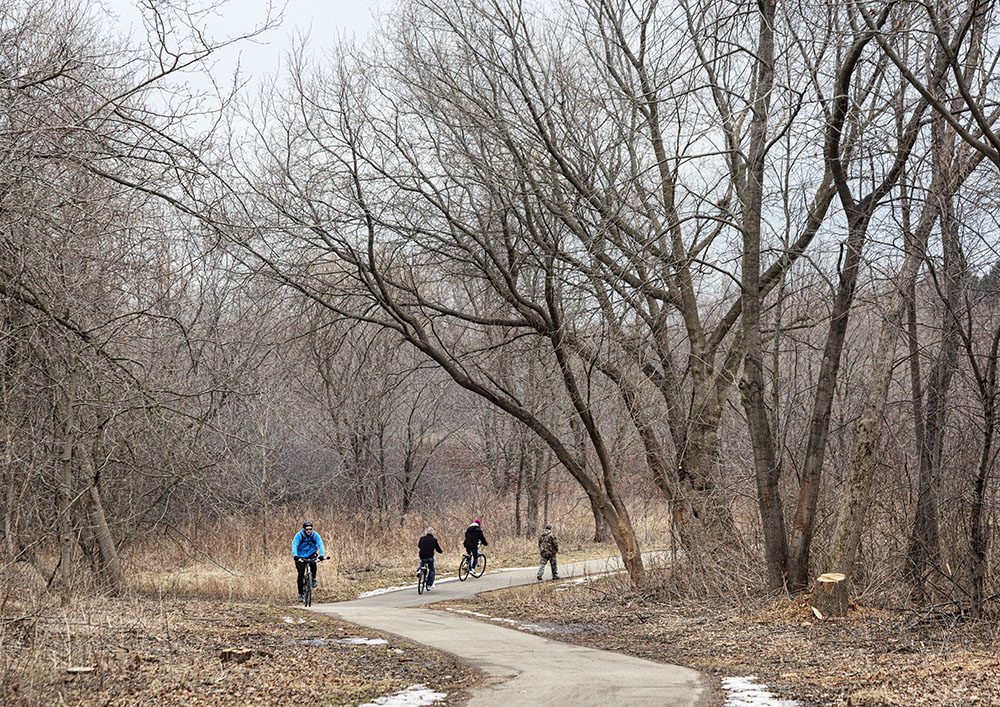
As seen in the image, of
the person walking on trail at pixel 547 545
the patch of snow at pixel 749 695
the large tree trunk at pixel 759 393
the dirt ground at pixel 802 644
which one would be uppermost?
the large tree trunk at pixel 759 393

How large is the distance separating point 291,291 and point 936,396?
10.6m

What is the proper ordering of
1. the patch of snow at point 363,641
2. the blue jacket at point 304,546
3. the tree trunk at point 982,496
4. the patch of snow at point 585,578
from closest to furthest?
1. the tree trunk at point 982,496
2. the patch of snow at point 363,641
3. the blue jacket at point 304,546
4. the patch of snow at point 585,578

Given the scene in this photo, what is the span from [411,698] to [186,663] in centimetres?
241

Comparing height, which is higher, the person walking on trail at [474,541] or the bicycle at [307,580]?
the person walking on trail at [474,541]

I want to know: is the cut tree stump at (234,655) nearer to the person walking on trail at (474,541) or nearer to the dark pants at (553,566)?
the dark pants at (553,566)

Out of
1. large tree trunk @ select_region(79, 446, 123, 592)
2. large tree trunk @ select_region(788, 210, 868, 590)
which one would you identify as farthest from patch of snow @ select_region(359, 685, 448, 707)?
large tree trunk @ select_region(79, 446, 123, 592)

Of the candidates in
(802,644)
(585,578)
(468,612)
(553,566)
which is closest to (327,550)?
(553,566)

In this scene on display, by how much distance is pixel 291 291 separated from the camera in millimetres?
17781

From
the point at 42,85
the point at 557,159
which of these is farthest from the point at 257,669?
the point at 557,159

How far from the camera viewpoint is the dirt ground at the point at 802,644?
347 inches

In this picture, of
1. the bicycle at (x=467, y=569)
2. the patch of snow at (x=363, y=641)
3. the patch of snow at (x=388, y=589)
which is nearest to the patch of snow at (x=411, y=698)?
the patch of snow at (x=363, y=641)

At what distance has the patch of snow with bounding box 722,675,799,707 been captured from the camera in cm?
851

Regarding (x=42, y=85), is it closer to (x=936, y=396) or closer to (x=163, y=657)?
(x=163, y=657)

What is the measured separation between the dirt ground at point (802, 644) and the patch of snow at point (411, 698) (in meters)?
2.53
